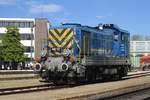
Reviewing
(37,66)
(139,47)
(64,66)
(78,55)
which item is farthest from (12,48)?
(64,66)

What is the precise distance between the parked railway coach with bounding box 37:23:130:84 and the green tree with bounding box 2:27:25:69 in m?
46.8

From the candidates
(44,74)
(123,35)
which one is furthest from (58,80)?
(123,35)

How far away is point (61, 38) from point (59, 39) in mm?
161

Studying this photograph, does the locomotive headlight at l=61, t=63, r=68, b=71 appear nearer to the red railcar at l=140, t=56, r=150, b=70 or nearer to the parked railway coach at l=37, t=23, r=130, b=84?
the parked railway coach at l=37, t=23, r=130, b=84

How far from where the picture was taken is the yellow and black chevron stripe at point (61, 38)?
25562mm

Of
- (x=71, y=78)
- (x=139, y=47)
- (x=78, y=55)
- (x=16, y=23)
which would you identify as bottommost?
(x=71, y=78)

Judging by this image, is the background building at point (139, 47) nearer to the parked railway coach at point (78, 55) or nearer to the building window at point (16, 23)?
the building window at point (16, 23)

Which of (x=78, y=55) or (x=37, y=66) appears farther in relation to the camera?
(x=78, y=55)

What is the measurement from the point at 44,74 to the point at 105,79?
29.6ft

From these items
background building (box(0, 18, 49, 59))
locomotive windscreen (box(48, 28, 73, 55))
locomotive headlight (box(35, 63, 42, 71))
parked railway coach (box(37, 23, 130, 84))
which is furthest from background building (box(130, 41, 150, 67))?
locomotive headlight (box(35, 63, 42, 71))

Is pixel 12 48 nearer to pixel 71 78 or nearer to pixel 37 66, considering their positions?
pixel 37 66

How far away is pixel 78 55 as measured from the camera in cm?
2525

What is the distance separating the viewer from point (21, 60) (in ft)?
252

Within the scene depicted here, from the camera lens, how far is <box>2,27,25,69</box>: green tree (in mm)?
76562
